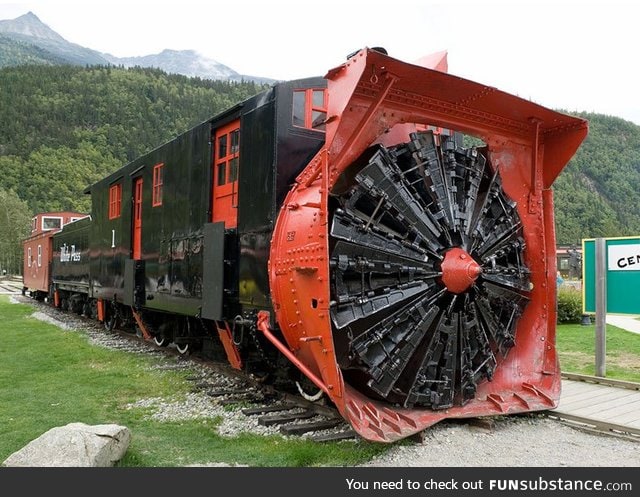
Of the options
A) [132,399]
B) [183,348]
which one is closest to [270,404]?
[132,399]

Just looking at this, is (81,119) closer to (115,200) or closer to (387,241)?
(115,200)

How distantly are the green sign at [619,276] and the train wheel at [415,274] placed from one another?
3445 mm

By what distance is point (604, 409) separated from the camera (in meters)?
6.19

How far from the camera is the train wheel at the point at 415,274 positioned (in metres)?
4.93

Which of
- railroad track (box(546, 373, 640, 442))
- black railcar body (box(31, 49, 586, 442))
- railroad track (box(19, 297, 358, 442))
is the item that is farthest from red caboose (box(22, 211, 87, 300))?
railroad track (box(546, 373, 640, 442))

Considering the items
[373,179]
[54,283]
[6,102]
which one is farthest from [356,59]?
[6,102]

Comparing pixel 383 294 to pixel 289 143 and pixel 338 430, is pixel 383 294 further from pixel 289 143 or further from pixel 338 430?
pixel 289 143

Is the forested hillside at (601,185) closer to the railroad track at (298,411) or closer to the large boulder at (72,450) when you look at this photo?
the railroad track at (298,411)

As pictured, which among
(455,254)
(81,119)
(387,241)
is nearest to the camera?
(387,241)

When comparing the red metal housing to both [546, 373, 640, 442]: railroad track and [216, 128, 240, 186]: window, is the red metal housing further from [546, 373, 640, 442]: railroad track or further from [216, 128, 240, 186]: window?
[216, 128, 240, 186]: window

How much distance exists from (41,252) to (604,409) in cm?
2383

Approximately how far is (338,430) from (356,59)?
339 centimetres

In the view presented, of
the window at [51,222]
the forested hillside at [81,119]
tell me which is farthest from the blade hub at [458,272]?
the forested hillside at [81,119]

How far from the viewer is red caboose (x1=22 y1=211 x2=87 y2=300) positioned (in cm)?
2325
